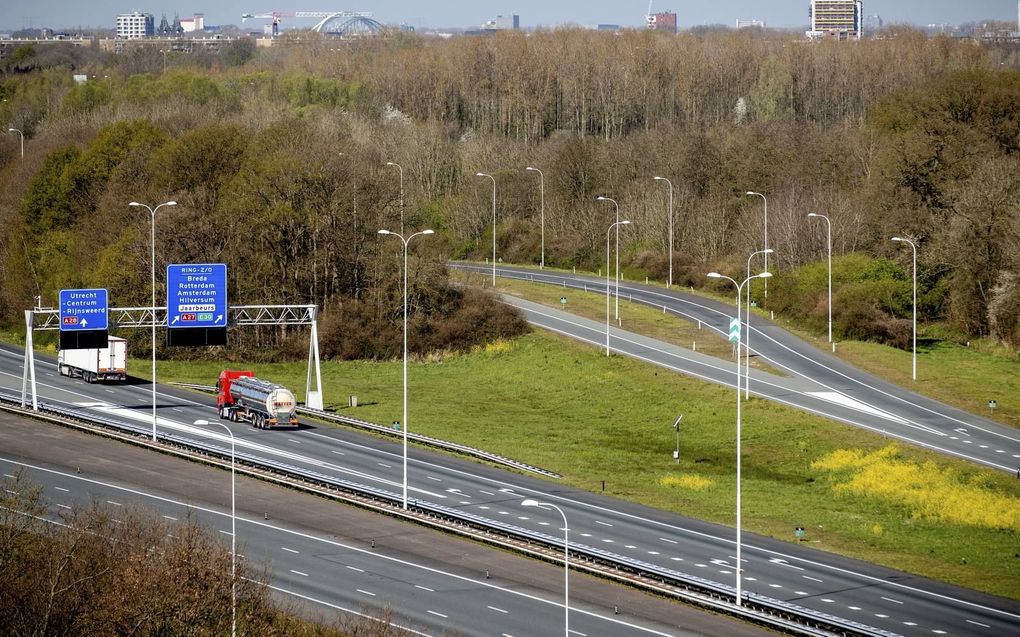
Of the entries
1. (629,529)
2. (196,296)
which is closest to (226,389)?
(196,296)

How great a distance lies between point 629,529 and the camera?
196 ft

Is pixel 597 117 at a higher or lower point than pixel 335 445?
higher

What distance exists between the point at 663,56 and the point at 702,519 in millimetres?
134126

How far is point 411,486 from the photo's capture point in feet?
222

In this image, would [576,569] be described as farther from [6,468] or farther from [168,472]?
[6,468]

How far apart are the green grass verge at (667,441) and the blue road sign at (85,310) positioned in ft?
51.8

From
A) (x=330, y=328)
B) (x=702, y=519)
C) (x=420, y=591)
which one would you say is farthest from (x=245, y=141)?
(x=420, y=591)

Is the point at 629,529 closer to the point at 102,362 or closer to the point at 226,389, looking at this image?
the point at 226,389

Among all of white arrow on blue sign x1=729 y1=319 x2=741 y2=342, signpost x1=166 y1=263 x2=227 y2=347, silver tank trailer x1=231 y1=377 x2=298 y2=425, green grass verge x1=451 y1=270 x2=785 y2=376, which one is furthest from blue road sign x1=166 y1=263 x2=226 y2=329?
green grass verge x1=451 y1=270 x2=785 y2=376

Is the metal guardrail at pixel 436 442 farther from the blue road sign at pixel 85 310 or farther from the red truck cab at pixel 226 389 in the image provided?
the blue road sign at pixel 85 310

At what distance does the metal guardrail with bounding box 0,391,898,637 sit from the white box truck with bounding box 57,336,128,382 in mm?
19411

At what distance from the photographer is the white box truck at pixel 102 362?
9325 cm

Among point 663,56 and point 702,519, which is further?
point 663,56

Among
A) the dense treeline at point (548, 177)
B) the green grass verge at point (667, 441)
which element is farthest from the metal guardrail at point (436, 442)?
the dense treeline at point (548, 177)
